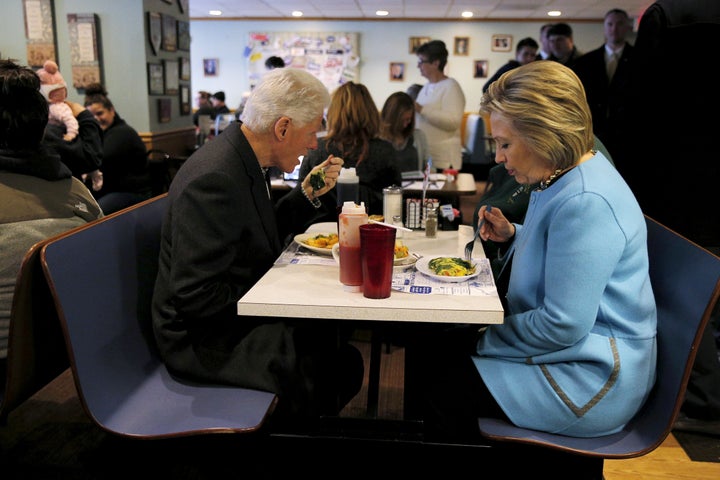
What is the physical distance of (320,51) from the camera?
11141 mm

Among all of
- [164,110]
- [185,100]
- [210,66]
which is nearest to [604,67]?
[164,110]

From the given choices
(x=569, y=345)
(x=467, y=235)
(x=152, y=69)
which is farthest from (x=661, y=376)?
(x=152, y=69)

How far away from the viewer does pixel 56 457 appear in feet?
6.83

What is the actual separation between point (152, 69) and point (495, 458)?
479 centimetres

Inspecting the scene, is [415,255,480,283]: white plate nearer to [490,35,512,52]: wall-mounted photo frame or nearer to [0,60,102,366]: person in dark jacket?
[0,60,102,366]: person in dark jacket

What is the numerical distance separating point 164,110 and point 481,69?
275 inches

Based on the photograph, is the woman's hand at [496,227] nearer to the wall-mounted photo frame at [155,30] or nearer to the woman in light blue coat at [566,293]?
the woman in light blue coat at [566,293]

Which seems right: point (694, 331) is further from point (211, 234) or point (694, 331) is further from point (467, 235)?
point (211, 234)

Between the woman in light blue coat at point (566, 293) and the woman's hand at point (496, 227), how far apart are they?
0.38 m

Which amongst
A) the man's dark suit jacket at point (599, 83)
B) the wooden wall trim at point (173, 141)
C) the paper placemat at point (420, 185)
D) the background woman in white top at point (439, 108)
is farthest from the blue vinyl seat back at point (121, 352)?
the wooden wall trim at point (173, 141)

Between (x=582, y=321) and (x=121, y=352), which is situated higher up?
(x=582, y=321)

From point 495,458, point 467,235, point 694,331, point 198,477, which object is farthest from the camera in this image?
point 467,235

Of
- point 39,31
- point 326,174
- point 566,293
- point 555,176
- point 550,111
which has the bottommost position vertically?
point 566,293

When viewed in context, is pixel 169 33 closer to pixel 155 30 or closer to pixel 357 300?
pixel 155 30
